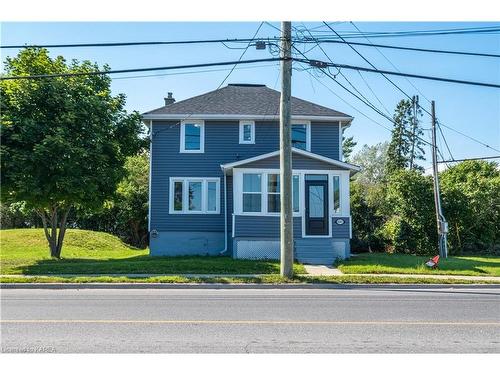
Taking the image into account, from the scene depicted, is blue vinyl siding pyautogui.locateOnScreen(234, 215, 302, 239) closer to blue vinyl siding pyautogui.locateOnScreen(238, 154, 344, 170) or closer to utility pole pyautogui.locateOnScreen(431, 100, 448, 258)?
blue vinyl siding pyautogui.locateOnScreen(238, 154, 344, 170)

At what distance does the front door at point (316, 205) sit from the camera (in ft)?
61.1

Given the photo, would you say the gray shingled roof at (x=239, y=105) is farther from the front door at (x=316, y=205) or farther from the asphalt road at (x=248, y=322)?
the asphalt road at (x=248, y=322)

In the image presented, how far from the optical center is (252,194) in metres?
18.6

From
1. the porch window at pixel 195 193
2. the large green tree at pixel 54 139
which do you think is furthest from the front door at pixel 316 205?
the large green tree at pixel 54 139

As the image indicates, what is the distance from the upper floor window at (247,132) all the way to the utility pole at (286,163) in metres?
8.47

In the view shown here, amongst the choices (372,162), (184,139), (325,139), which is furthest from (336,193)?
(372,162)

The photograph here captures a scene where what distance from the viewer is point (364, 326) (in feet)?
23.0

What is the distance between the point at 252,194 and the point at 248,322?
454 inches

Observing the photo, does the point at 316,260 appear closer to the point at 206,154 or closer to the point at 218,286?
the point at 218,286

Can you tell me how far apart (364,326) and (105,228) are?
3021 cm

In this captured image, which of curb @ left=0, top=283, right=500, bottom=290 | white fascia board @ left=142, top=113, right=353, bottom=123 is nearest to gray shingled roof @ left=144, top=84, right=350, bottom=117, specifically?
white fascia board @ left=142, top=113, right=353, bottom=123

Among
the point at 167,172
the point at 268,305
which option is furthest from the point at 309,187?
the point at 268,305

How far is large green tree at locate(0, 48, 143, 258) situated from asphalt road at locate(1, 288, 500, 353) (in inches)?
216

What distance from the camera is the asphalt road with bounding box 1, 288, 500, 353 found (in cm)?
578
